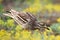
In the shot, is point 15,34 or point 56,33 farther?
point 56,33

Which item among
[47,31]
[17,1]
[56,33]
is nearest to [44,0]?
[17,1]

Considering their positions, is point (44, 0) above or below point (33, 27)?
below

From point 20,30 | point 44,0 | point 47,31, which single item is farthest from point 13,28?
point 44,0

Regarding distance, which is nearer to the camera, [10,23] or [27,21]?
[27,21]

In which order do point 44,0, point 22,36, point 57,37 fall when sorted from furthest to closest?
point 44,0, point 57,37, point 22,36

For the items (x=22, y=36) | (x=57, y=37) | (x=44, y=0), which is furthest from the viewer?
(x=44, y=0)

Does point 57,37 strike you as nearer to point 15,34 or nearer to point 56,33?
point 56,33

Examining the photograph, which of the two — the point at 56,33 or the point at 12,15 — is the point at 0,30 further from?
the point at 56,33

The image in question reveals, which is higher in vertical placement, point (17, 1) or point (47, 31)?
point (47, 31)

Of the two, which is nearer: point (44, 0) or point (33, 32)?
point (33, 32)
